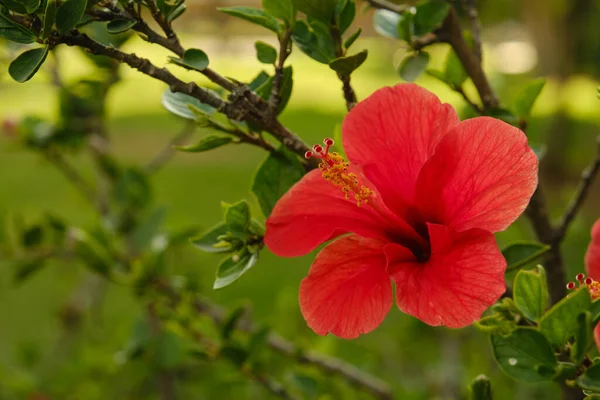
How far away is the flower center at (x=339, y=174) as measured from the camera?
0.70m

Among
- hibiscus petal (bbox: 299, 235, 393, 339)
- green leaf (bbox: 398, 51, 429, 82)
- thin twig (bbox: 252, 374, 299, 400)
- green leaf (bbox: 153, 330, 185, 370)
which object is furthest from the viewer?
green leaf (bbox: 153, 330, 185, 370)

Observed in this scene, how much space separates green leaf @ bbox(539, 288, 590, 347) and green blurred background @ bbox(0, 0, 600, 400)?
0.43 metres

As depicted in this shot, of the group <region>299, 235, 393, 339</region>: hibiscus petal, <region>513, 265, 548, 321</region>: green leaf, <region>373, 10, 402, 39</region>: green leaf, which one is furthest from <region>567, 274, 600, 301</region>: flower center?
<region>373, 10, 402, 39</region>: green leaf

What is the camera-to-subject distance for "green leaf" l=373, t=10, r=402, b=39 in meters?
1.04

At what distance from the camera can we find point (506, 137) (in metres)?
0.64

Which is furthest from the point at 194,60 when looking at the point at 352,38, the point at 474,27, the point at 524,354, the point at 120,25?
the point at 474,27

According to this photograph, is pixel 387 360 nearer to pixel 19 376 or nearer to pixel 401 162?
pixel 19 376

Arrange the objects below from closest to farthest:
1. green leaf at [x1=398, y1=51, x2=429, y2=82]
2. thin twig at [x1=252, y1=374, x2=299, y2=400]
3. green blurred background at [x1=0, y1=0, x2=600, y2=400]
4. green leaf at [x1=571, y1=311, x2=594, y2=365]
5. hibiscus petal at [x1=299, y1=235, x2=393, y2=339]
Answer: green leaf at [x1=571, y1=311, x2=594, y2=365]
hibiscus petal at [x1=299, y1=235, x2=393, y2=339]
green leaf at [x1=398, y1=51, x2=429, y2=82]
thin twig at [x1=252, y1=374, x2=299, y2=400]
green blurred background at [x1=0, y1=0, x2=600, y2=400]

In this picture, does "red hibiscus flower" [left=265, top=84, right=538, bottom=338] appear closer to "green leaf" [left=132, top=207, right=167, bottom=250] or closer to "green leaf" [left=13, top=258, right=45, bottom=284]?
"green leaf" [left=132, top=207, right=167, bottom=250]

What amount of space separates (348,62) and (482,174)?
19cm

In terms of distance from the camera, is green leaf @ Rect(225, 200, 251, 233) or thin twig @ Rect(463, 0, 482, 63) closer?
green leaf @ Rect(225, 200, 251, 233)

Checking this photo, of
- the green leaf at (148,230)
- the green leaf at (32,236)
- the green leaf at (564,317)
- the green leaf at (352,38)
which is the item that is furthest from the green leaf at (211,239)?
the green leaf at (32,236)

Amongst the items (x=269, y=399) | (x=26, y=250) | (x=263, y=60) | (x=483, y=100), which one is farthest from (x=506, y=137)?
(x=269, y=399)

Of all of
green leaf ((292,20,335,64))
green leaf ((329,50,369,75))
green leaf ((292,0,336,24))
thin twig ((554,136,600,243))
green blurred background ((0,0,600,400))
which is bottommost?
green blurred background ((0,0,600,400))
